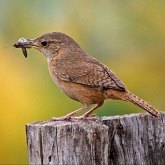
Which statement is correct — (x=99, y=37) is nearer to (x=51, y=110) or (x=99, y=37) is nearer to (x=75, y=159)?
(x=51, y=110)

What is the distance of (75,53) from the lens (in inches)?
294

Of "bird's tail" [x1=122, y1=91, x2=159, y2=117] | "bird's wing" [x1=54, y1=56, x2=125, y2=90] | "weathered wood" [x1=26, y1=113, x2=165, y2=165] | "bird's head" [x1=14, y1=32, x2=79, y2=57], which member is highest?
"bird's head" [x1=14, y1=32, x2=79, y2=57]

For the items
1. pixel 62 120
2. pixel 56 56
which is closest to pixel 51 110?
pixel 56 56

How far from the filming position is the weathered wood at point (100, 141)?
18.7 ft

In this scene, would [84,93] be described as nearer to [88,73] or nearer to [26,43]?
[88,73]

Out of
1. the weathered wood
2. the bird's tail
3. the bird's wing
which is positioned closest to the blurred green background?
the bird's wing

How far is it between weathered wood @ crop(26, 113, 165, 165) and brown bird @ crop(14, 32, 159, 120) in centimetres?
42

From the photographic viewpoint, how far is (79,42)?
34.6ft

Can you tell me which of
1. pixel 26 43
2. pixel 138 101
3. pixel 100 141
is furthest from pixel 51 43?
pixel 100 141

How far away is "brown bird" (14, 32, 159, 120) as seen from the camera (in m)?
6.96

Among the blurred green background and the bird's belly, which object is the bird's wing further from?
the blurred green background

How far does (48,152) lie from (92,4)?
235 inches

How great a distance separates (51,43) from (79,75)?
25.2 inches

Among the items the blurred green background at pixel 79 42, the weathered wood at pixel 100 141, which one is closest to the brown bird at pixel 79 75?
the weathered wood at pixel 100 141
